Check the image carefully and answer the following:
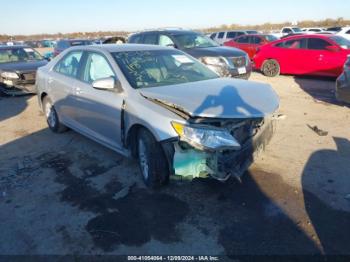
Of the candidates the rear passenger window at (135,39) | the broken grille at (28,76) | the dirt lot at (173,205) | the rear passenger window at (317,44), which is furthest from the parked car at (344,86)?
the broken grille at (28,76)

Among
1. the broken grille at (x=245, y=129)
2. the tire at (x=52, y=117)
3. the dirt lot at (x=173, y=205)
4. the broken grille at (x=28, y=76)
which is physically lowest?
the dirt lot at (x=173, y=205)

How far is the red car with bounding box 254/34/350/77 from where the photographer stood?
34.6 ft

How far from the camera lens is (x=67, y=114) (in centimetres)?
557

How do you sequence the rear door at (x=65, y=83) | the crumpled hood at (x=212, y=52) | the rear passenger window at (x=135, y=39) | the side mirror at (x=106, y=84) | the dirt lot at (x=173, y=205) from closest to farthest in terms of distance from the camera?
the dirt lot at (x=173, y=205) → the side mirror at (x=106, y=84) → the rear door at (x=65, y=83) → the crumpled hood at (x=212, y=52) → the rear passenger window at (x=135, y=39)

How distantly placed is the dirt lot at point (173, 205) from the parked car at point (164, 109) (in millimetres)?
388

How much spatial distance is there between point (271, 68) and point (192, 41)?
3.80 m

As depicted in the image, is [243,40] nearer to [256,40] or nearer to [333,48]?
[256,40]

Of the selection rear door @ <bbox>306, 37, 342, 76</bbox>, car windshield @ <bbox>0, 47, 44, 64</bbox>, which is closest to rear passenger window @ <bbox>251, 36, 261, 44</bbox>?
rear door @ <bbox>306, 37, 342, 76</bbox>

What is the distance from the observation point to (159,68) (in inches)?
183

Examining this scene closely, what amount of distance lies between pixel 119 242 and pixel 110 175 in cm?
149

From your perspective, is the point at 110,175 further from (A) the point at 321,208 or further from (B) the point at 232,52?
(B) the point at 232,52

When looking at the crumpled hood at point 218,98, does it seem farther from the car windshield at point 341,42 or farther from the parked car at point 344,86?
the car windshield at point 341,42

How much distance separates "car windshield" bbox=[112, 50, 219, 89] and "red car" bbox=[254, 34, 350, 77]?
7.17m

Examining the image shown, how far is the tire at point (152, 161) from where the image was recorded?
3652mm
